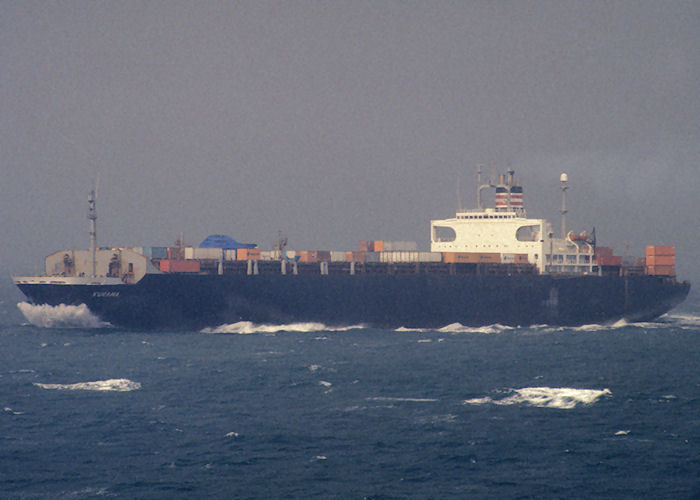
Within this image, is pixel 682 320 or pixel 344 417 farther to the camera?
pixel 682 320

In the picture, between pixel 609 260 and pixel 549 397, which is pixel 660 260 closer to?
pixel 609 260

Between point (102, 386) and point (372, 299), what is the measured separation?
1207 inches

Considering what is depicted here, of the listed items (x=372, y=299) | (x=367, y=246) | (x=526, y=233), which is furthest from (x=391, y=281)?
(x=526, y=233)

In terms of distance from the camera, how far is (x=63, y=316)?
6625 cm

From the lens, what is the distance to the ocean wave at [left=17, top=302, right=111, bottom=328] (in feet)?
215

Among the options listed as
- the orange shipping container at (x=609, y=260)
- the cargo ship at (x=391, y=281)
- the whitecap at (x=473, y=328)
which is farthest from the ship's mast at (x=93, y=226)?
the orange shipping container at (x=609, y=260)

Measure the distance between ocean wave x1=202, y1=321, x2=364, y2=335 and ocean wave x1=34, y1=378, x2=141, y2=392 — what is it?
20.2 m

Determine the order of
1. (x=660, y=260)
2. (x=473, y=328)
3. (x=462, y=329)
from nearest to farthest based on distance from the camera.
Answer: (x=462, y=329), (x=473, y=328), (x=660, y=260)

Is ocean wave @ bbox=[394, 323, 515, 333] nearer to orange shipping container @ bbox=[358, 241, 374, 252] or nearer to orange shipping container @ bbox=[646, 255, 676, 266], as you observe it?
orange shipping container @ bbox=[358, 241, 374, 252]

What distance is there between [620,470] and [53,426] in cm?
2571

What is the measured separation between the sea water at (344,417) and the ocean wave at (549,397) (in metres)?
0.12

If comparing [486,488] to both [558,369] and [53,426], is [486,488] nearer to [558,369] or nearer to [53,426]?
[53,426]

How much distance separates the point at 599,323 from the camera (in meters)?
77.3

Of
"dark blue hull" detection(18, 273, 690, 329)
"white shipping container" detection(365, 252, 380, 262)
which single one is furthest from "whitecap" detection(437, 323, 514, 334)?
"white shipping container" detection(365, 252, 380, 262)
